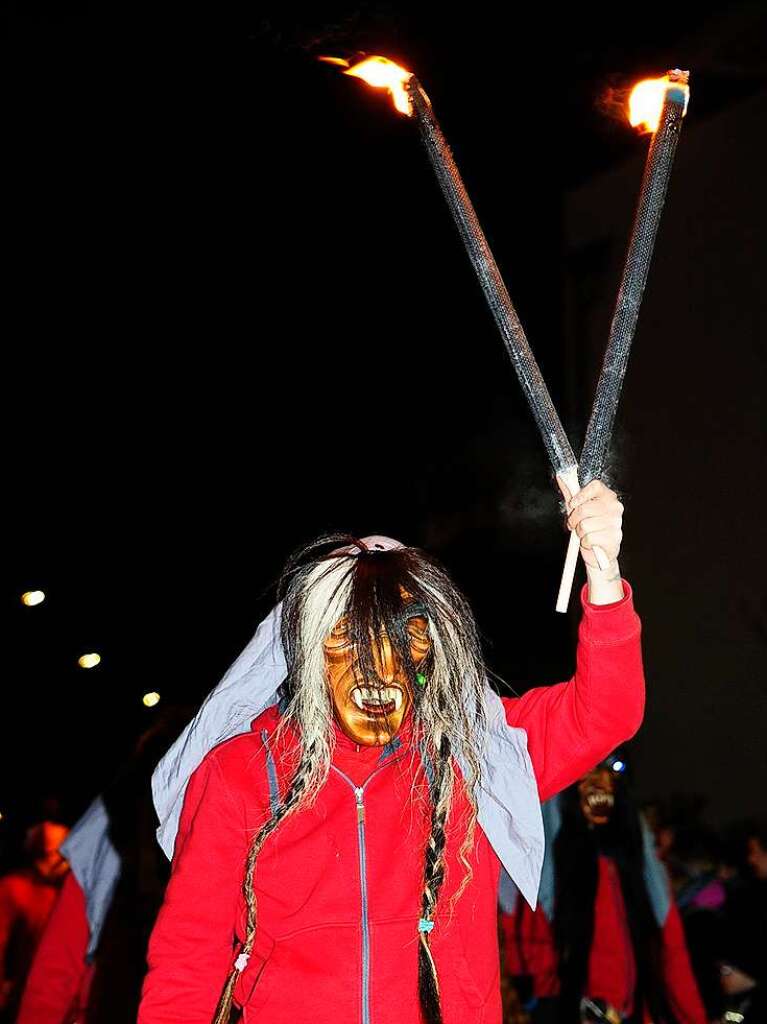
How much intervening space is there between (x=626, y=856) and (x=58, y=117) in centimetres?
465

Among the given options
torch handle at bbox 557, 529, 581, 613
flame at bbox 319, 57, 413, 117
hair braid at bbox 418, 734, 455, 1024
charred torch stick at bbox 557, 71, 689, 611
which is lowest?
hair braid at bbox 418, 734, 455, 1024

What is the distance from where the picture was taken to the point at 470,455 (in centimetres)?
1020

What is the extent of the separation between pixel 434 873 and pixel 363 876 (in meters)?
0.14

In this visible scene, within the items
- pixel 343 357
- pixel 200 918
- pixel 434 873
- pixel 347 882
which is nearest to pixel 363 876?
pixel 347 882

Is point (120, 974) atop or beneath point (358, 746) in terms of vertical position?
beneath

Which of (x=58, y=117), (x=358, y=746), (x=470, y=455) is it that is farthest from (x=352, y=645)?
(x=470, y=455)

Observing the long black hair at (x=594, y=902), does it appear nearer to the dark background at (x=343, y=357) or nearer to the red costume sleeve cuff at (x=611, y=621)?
the dark background at (x=343, y=357)

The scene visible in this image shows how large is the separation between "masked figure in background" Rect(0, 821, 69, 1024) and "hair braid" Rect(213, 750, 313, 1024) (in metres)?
3.29

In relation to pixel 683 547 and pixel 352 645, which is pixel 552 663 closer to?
pixel 683 547

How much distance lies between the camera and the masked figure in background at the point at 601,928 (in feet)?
15.0

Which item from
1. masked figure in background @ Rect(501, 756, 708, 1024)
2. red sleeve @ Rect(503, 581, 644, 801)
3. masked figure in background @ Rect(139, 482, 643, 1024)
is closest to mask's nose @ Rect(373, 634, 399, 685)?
masked figure in background @ Rect(139, 482, 643, 1024)

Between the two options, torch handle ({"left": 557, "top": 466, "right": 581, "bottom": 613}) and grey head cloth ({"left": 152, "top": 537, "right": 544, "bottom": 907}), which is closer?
torch handle ({"left": 557, "top": 466, "right": 581, "bottom": 613})

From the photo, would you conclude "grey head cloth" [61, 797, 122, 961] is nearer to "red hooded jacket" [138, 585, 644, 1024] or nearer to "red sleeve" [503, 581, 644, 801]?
"red hooded jacket" [138, 585, 644, 1024]

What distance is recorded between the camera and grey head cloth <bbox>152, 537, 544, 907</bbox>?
230 centimetres
